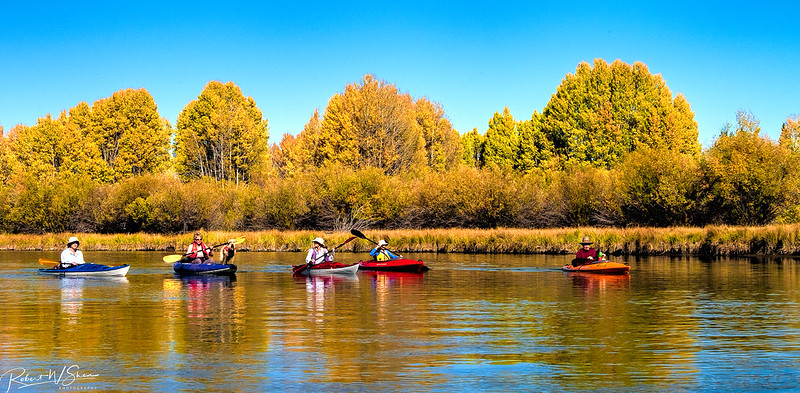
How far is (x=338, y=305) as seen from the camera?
22234 millimetres

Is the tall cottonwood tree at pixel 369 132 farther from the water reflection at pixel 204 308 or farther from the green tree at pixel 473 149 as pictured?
the water reflection at pixel 204 308

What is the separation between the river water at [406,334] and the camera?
1211 centimetres

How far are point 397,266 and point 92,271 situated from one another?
36.6 feet

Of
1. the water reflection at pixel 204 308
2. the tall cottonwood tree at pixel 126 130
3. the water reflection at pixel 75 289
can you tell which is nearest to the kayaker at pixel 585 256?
the water reflection at pixel 204 308

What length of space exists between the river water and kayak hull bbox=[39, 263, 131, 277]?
1.23 m

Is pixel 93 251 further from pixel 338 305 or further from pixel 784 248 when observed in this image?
pixel 784 248

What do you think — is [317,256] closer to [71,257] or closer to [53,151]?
[71,257]

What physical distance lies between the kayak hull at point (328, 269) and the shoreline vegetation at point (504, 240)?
15.5 m

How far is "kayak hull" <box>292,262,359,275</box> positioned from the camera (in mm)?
32844

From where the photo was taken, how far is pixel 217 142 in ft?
248

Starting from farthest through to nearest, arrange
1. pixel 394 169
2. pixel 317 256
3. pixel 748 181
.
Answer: pixel 394 169, pixel 748 181, pixel 317 256

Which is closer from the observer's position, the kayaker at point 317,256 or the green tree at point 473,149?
the kayaker at point 317,256

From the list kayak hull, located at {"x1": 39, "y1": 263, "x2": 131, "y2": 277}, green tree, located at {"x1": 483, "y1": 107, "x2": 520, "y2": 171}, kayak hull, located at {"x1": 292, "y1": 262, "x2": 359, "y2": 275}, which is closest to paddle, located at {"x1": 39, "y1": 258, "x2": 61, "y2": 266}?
kayak hull, located at {"x1": 39, "y1": 263, "x2": 131, "y2": 277}

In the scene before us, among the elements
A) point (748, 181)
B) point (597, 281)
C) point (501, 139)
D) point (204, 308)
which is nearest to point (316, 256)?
point (597, 281)
